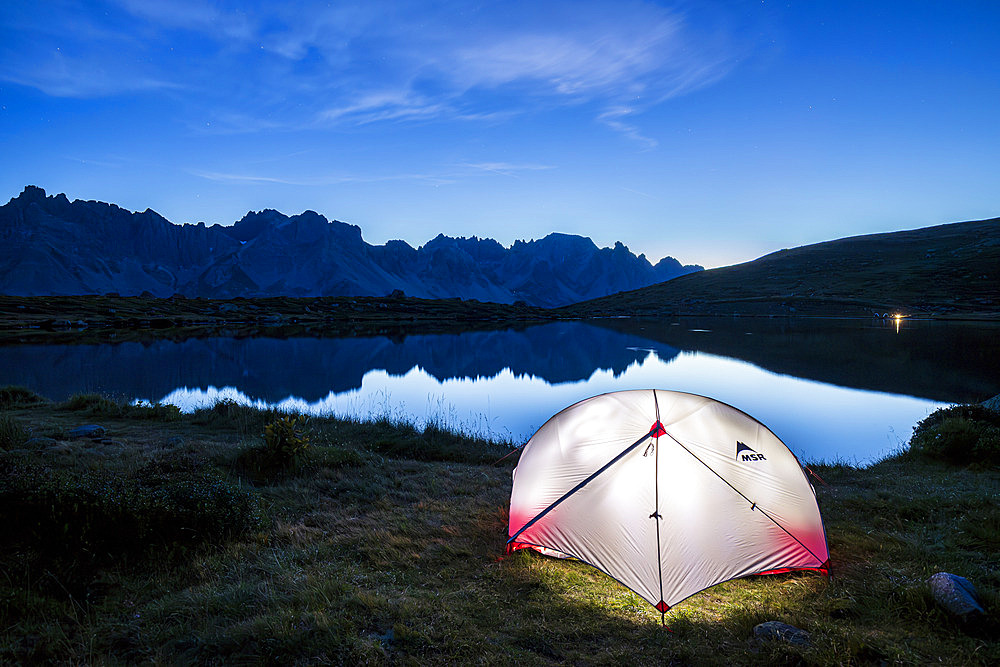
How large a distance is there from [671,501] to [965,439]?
451 inches

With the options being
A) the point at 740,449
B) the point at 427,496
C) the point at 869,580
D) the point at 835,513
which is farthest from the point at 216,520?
the point at 835,513

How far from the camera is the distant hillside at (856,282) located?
95688 mm

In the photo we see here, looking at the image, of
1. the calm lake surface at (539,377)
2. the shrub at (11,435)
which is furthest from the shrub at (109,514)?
the calm lake surface at (539,377)

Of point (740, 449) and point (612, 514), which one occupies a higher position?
point (740, 449)

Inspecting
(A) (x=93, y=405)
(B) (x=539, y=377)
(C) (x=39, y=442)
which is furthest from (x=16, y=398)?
(B) (x=539, y=377)

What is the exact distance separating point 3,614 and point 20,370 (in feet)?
117

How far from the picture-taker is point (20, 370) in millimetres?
30781

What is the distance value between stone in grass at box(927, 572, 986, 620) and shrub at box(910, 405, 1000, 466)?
8952mm

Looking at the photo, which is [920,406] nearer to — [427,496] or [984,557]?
[984,557]

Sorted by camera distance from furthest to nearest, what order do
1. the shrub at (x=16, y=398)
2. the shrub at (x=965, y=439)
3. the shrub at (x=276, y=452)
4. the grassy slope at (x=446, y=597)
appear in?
the shrub at (x=16, y=398) → the shrub at (x=965, y=439) → the shrub at (x=276, y=452) → the grassy slope at (x=446, y=597)

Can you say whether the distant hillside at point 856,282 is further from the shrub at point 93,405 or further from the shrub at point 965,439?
the shrub at point 93,405

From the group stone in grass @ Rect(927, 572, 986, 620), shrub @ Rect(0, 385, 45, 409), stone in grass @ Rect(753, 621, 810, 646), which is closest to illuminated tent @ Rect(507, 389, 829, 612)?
stone in grass @ Rect(753, 621, 810, 646)

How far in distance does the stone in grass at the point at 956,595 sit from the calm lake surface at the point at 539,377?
10.00 metres

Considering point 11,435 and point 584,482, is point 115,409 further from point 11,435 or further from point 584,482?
point 584,482
